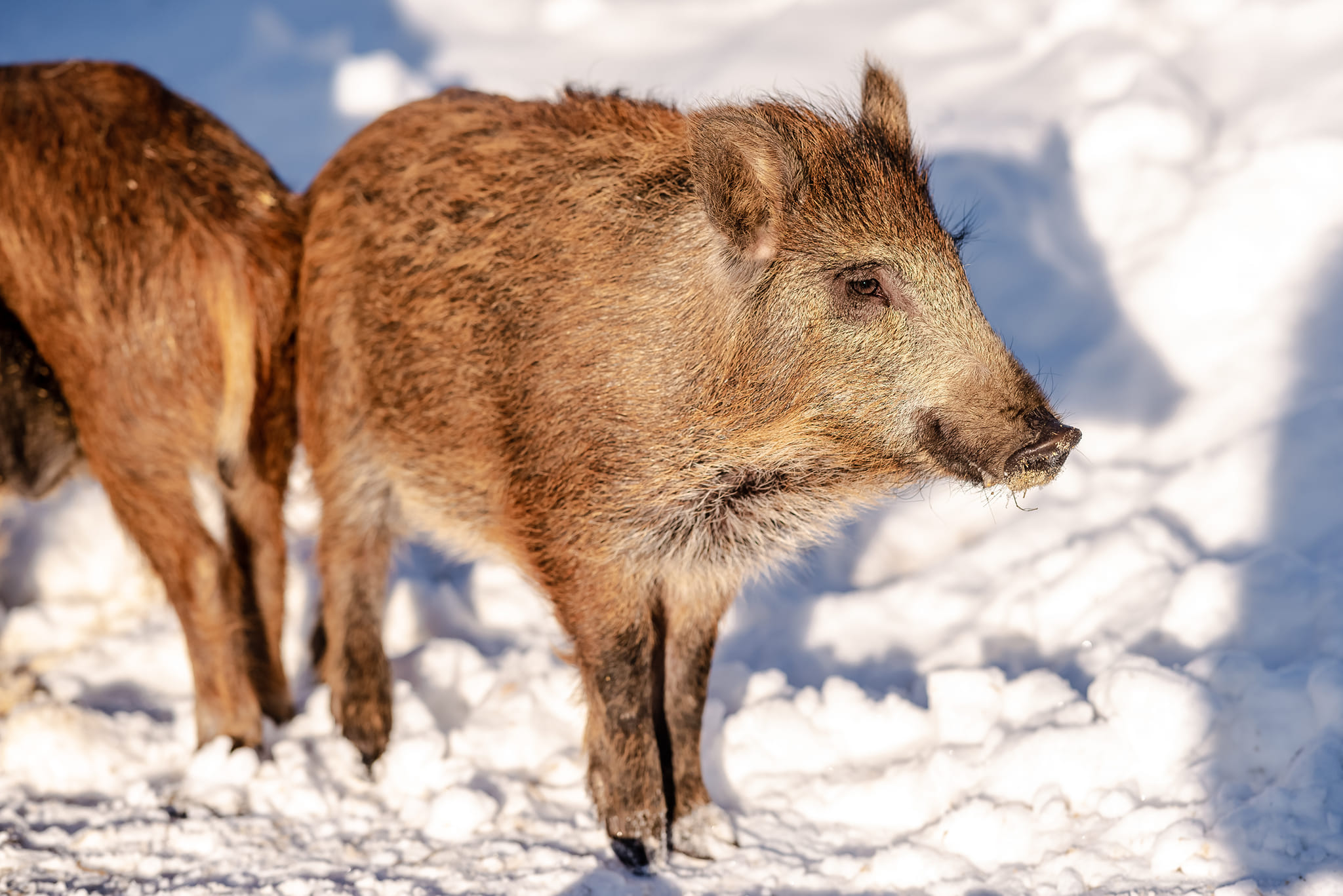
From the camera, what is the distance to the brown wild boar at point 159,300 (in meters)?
3.80

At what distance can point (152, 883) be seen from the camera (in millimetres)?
3459

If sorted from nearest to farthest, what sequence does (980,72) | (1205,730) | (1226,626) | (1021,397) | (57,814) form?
(1021,397) → (1205,730) → (57,814) → (1226,626) → (980,72)

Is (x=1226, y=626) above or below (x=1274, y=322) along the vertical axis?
below

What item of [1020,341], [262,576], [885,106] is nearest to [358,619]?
[262,576]

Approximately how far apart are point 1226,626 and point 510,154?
2995 millimetres

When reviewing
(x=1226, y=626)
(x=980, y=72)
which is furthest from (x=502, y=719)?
(x=980, y=72)

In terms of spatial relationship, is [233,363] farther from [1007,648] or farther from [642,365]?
[1007,648]

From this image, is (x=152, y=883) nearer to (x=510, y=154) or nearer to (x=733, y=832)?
(x=733, y=832)

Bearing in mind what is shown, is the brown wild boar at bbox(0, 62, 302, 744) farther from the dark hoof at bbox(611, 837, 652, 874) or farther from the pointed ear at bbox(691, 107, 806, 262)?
the pointed ear at bbox(691, 107, 806, 262)

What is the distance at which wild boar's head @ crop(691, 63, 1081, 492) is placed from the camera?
3033mm

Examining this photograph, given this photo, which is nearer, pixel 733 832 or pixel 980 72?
pixel 733 832

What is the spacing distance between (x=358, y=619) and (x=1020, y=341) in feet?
12.5

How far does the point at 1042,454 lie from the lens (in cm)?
286

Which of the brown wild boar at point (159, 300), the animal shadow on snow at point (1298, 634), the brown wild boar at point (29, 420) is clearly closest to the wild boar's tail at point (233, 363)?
the brown wild boar at point (159, 300)
